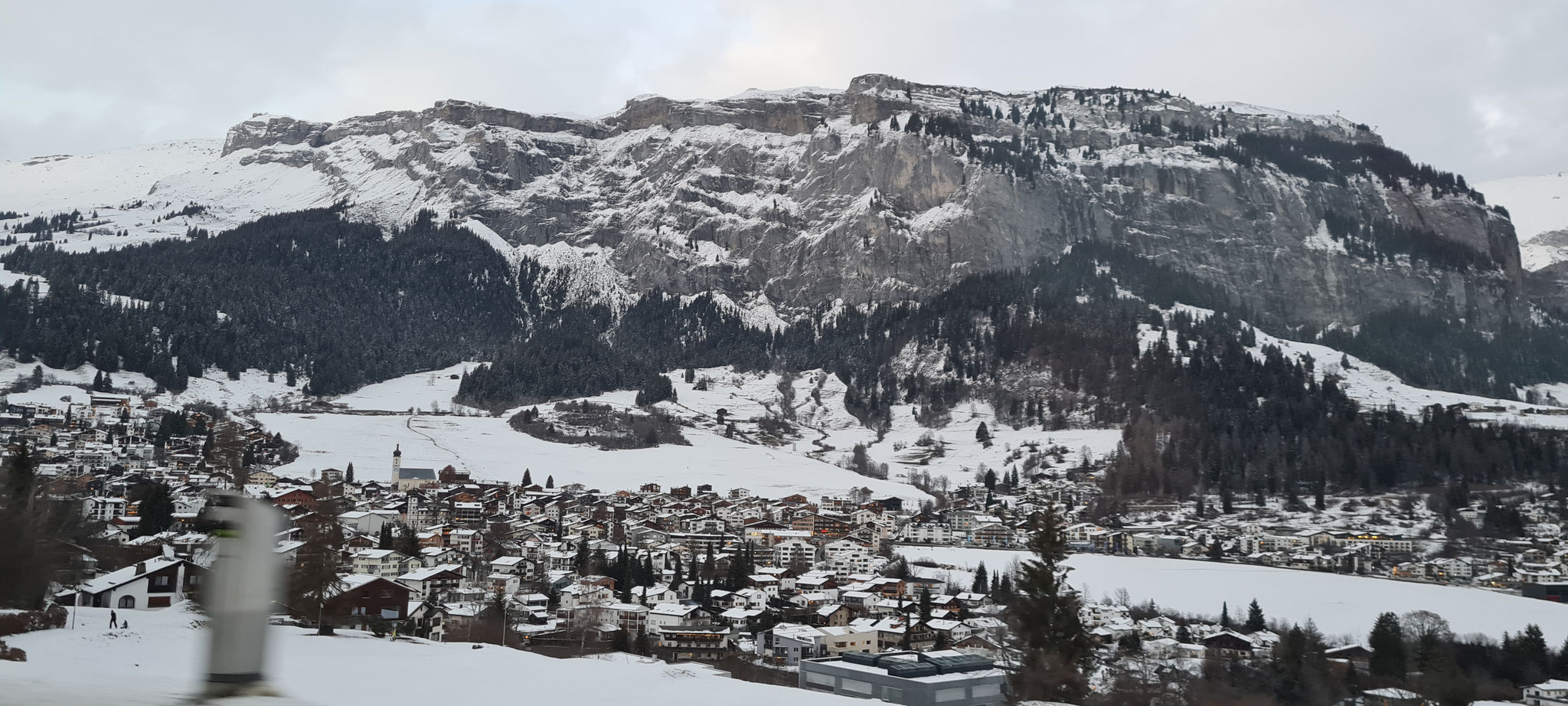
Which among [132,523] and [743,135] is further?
[743,135]

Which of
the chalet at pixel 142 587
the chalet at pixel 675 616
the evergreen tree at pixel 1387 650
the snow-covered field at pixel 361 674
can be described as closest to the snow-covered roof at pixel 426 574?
the chalet at pixel 675 616

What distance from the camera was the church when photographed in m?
77.1

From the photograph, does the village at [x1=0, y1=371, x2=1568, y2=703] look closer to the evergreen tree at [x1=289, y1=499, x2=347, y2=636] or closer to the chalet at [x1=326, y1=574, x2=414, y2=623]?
the chalet at [x1=326, y1=574, x2=414, y2=623]

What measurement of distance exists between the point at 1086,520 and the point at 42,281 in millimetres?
119195

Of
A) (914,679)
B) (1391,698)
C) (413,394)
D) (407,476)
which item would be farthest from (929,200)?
(914,679)

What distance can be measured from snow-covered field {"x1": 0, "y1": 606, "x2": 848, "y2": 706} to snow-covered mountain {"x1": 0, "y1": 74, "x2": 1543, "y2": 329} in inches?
5538

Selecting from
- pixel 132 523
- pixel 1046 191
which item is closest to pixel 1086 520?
pixel 132 523

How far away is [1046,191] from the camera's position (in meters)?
165

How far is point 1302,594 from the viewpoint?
49.0 meters

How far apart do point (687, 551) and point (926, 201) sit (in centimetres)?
11215

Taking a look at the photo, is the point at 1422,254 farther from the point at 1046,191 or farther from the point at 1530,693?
the point at 1530,693

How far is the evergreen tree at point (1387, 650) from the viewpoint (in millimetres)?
32031

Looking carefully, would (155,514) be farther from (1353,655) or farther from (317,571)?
(1353,655)

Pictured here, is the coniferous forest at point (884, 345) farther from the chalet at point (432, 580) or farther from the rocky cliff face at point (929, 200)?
the chalet at point (432, 580)
